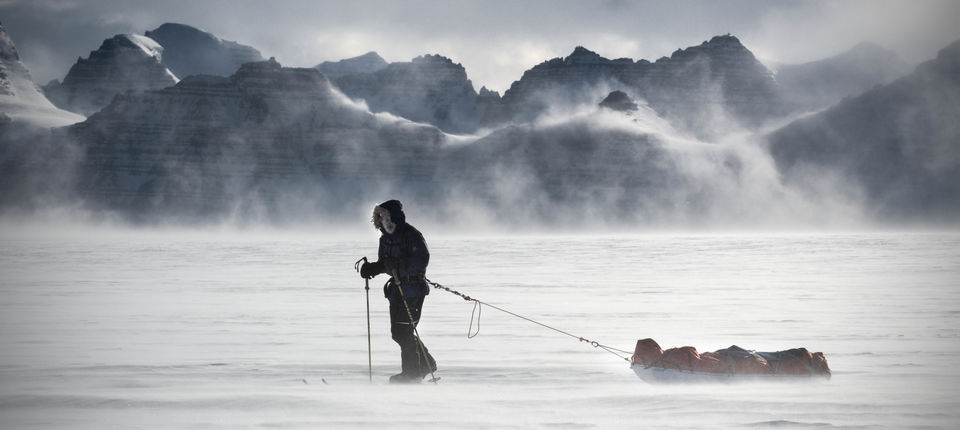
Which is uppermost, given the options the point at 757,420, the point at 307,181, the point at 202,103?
the point at 202,103

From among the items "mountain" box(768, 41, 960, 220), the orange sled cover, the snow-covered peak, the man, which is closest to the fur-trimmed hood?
the man

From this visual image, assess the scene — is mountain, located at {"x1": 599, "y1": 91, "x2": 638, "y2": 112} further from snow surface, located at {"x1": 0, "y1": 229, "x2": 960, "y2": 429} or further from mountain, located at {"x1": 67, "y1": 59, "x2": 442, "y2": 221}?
snow surface, located at {"x1": 0, "y1": 229, "x2": 960, "y2": 429}

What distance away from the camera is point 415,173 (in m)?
159

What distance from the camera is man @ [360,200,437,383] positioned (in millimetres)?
8414

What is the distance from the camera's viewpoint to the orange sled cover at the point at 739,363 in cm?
820

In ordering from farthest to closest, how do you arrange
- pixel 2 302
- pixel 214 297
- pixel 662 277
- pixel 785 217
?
pixel 785 217
pixel 662 277
pixel 214 297
pixel 2 302

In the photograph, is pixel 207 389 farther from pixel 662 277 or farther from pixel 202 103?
pixel 202 103

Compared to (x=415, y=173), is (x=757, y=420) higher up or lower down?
lower down

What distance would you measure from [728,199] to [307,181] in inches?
2963

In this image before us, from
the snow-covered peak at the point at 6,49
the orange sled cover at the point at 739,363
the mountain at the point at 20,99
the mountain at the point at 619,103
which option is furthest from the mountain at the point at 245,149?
the orange sled cover at the point at 739,363

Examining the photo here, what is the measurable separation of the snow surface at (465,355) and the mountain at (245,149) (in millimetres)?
132215

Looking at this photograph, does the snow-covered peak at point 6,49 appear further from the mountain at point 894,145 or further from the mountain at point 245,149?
the mountain at point 894,145

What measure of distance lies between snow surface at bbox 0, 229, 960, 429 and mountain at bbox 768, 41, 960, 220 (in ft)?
407

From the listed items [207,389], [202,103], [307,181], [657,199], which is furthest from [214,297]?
[202,103]
